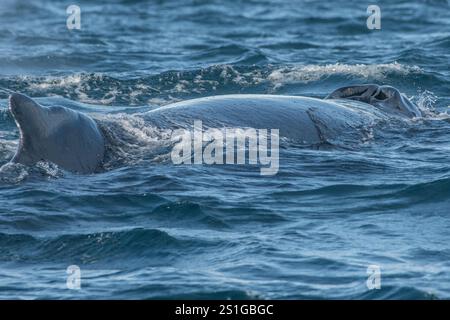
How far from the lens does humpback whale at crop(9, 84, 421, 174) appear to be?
37.3ft

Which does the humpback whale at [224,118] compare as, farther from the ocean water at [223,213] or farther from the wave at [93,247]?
the wave at [93,247]

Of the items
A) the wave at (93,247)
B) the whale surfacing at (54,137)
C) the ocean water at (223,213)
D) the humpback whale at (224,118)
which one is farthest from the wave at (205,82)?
the wave at (93,247)

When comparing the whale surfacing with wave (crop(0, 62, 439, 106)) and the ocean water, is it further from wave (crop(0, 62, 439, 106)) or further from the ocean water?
wave (crop(0, 62, 439, 106))

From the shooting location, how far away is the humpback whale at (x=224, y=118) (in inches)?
448

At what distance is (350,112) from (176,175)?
3589 millimetres

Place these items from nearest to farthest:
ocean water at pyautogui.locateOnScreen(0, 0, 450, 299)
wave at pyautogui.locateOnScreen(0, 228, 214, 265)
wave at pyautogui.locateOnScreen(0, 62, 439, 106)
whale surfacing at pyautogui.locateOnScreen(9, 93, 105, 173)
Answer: ocean water at pyautogui.locateOnScreen(0, 0, 450, 299)
wave at pyautogui.locateOnScreen(0, 228, 214, 265)
whale surfacing at pyautogui.locateOnScreen(9, 93, 105, 173)
wave at pyautogui.locateOnScreen(0, 62, 439, 106)

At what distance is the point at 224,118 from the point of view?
13516 millimetres

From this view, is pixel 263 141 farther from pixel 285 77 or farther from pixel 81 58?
pixel 81 58

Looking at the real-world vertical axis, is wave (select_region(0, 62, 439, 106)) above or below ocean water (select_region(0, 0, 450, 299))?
above

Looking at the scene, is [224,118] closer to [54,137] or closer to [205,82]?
[54,137]

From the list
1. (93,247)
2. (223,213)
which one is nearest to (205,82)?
(223,213)

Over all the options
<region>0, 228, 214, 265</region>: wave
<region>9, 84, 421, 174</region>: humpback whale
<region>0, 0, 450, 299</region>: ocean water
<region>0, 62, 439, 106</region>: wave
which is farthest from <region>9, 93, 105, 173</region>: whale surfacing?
<region>0, 62, 439, 106</region>: wave

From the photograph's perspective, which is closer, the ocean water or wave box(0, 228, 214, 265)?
the ocean water

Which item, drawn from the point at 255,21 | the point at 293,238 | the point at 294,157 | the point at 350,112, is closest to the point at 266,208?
the point at 293,238
